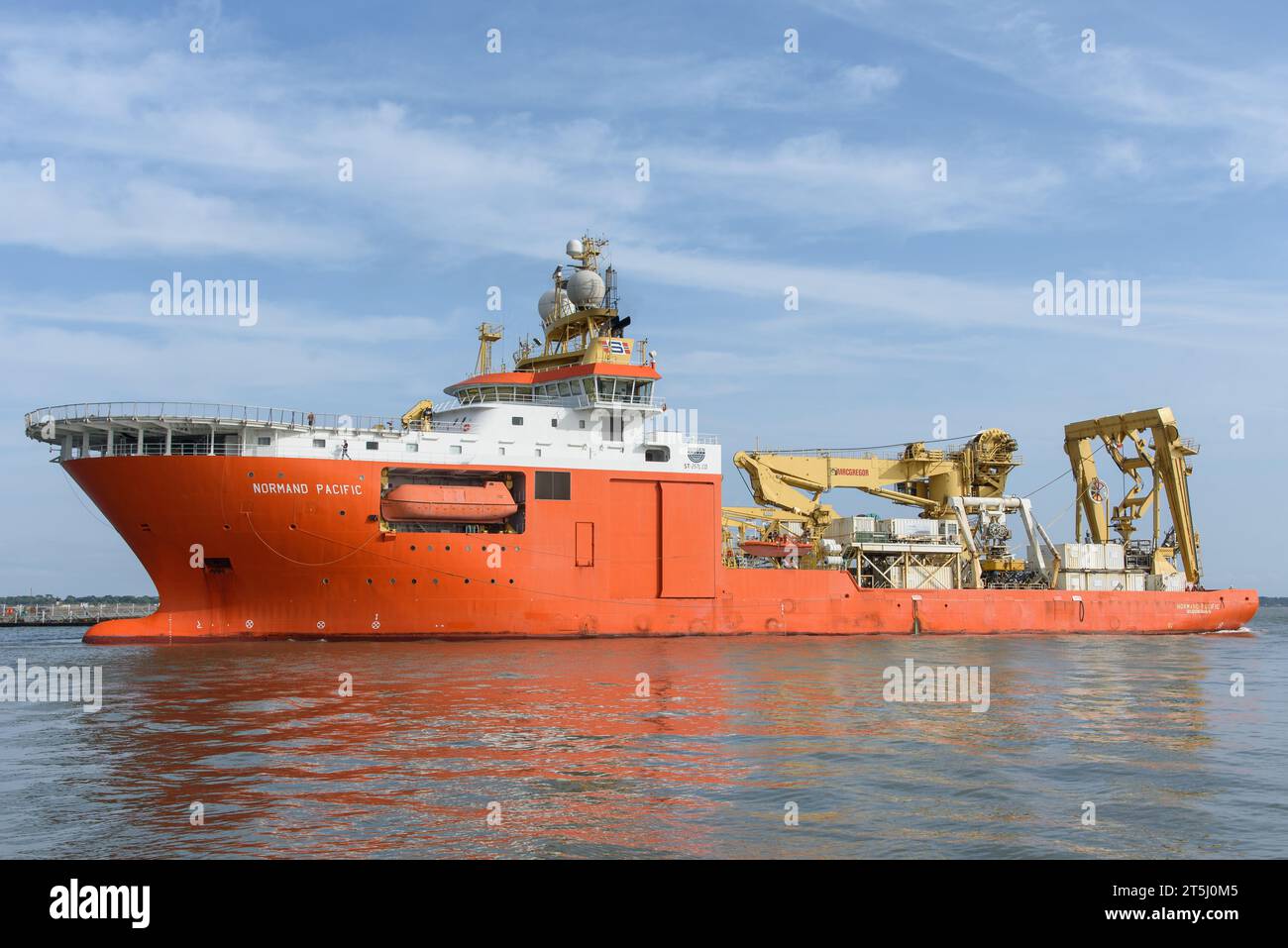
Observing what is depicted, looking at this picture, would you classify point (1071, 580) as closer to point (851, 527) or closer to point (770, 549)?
point (851, 527)

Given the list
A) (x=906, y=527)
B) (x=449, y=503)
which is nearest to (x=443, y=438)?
(x=449, y=503)

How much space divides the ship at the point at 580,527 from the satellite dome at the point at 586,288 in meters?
0.11

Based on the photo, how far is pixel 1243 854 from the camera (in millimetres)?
9102

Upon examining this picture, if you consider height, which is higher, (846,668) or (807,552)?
(807,552)

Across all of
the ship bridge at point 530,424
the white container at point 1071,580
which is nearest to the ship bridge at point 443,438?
the ship bridge at point 530,424

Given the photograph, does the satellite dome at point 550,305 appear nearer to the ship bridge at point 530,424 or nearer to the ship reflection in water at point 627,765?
the ship bridge at point 530,424

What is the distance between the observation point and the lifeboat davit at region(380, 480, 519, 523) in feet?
92.8

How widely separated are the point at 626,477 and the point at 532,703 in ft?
49.8

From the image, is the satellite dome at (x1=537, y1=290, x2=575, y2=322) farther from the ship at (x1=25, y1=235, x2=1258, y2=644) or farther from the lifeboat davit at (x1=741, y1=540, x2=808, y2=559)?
the lifeboat davit at (x1=741, y1=540, x2=808, y2=559)

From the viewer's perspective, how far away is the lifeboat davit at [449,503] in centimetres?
2830

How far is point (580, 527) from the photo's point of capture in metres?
30.7

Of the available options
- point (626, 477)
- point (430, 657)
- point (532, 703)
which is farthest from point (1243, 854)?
point (626, 477)

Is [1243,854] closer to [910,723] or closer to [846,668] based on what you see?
[910,723]

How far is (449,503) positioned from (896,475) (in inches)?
802
